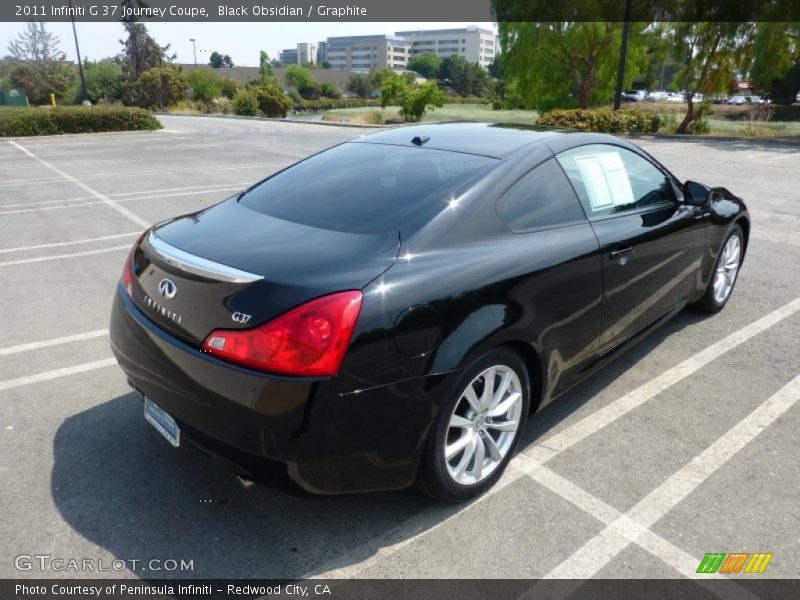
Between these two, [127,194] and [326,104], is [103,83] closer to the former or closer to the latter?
[326,104]

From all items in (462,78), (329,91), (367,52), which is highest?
(367,52)

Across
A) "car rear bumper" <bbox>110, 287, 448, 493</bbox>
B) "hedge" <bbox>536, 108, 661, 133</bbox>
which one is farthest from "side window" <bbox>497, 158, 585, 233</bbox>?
"hedge" <bbox>536, 108, 661, 133</bbox>

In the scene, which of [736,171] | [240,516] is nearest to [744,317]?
[240,516]

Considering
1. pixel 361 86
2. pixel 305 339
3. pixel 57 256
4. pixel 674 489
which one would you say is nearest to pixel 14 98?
pixel 57 256

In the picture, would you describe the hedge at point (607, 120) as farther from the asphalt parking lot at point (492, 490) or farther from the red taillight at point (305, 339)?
the red taillight at point (305, 339)

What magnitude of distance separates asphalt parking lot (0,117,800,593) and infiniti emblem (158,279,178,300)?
879 millimetres

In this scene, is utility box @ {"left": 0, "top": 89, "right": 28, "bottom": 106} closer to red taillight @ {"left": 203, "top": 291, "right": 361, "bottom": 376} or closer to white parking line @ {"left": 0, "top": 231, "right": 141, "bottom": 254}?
white parking line @ {"left": 0, "top": 231, "right": 141, "bottom": 254}

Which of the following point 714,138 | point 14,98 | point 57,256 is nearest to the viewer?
point 57,256

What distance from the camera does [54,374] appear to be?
3807mm

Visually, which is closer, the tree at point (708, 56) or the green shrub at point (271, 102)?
the tree at point (708, 56)

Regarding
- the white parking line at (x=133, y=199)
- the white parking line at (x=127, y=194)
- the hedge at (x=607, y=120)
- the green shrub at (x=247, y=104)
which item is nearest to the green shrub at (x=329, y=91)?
the green shrub at (x=247, y=104)

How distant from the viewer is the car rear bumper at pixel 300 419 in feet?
6.93

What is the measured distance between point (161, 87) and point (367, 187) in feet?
193

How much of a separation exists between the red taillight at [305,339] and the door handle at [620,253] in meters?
1.63
